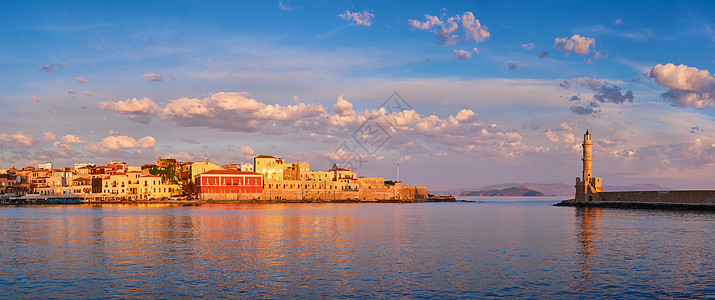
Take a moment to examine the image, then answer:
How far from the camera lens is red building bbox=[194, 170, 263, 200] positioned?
12388 centimetres

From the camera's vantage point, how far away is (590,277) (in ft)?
67.2

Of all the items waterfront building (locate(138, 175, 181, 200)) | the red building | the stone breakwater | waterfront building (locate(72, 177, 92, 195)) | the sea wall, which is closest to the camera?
the stone breakwater

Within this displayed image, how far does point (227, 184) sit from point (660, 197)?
85.0m

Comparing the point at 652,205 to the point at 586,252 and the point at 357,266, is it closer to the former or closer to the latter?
the point at 586,252

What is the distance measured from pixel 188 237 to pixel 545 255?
2167 centimetres

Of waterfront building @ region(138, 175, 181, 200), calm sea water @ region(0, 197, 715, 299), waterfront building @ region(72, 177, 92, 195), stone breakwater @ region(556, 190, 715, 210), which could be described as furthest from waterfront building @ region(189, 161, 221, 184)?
calm sea water @ region(0, 197, 715, 299)

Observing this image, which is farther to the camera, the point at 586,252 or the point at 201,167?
the point at 201,167

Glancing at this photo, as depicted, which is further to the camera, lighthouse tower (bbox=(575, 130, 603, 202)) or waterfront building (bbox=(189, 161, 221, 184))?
waterfront building (bbox=(189, 161, 221, 184))

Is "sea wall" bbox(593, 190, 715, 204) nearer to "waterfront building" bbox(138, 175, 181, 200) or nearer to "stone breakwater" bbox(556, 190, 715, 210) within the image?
"stone breakwater" bbox(556, 190, 715, 210)

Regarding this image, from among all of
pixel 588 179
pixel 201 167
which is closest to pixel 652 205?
pixel 588 179

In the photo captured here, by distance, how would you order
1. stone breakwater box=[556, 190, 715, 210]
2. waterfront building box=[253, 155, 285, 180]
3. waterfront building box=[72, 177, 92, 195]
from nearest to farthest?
stone breakwater box=[556, 190, 715, 210], waterfront building box=[72, 177, 92, 195], waterfront building box=[253, 155, 285, 180]

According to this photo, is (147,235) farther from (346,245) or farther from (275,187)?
(275,187)

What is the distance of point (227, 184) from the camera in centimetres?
12531

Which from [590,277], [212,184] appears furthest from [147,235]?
[212,184]
